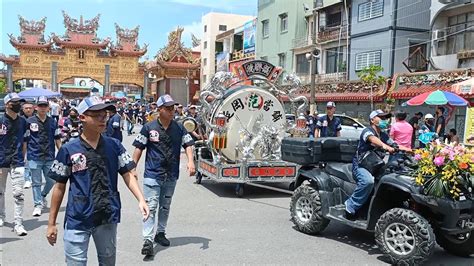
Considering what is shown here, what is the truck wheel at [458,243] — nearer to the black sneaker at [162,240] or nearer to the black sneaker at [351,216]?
the black sneaker at [351,216]

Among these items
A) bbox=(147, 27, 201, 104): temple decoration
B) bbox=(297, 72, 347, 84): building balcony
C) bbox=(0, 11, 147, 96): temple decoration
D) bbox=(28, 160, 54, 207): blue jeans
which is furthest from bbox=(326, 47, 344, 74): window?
bbox=(28, 160, 54, 207): blue jeans

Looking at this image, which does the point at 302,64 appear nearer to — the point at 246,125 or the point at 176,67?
the point at 176,67

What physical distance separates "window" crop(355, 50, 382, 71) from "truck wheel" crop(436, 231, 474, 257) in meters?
20.5

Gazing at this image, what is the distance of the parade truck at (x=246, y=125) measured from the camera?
8.86m

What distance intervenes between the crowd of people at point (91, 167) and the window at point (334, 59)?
20307mm

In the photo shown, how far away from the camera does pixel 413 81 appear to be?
2020cm

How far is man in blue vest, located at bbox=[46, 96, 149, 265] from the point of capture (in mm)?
3379

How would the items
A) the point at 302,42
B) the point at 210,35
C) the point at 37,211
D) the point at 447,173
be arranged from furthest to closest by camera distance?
the point at 210,35 → the point at 302,42 → the point at 37,211 → the point at 447,173

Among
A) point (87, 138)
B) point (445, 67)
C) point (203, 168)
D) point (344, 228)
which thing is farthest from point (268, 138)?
point (445, 67)

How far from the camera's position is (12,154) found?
6207 millimetres

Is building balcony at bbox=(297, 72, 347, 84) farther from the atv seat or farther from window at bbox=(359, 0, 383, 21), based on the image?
the atv seat

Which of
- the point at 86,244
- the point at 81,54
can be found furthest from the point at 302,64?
the point at 86,244

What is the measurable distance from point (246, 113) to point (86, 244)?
6329mm

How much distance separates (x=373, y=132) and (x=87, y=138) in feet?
11.4
